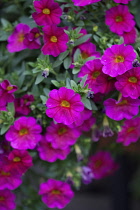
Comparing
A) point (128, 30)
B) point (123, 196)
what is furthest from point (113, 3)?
point (123, 196)

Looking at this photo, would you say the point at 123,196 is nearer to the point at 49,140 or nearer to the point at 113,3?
the point at 49,140

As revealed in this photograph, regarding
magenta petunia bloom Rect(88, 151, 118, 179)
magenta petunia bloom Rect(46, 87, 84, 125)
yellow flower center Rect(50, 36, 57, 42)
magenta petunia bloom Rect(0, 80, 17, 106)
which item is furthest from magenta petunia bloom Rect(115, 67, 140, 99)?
magenta petunia bloom Rect(88, 151, 118, 179)

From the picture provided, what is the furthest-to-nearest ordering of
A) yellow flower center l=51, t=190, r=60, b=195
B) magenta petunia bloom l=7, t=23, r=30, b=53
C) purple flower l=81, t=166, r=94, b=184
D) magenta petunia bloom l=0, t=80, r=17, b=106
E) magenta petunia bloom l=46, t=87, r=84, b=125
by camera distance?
purple flower l=81, t=166, r=94, b=184
yellow flower center l=51, t=190, r=60, b=195
magenta petunia bloom l=7, t=23, r=30, b=53
magenta petunia bloom l=0, t=80, r=17, b=106
magenta petunia bloom l=46, t=87, r=84, b=125

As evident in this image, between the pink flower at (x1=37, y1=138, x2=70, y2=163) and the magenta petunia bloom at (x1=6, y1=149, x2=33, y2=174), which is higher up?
the magenta petunia bloom at (x1=6, y1=149, x2=33, y2=174)

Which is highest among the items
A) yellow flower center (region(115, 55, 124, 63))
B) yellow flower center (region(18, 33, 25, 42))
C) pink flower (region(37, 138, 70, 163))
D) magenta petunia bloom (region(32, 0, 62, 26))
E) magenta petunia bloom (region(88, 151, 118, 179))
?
magenta petunia bloom (region(32, 0, 62, 26))

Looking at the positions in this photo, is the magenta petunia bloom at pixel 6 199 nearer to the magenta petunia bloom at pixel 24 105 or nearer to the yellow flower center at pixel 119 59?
the magenta petunia bloom at pixel 24 105

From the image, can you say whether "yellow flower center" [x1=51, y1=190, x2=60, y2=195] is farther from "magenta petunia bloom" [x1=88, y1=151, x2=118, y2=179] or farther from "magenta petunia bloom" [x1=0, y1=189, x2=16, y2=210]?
"magenta petunia bloom" [x1=88, y1=151, x2=118, y2=179]

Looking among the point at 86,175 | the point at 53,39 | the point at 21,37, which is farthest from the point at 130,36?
the point at 86,175
